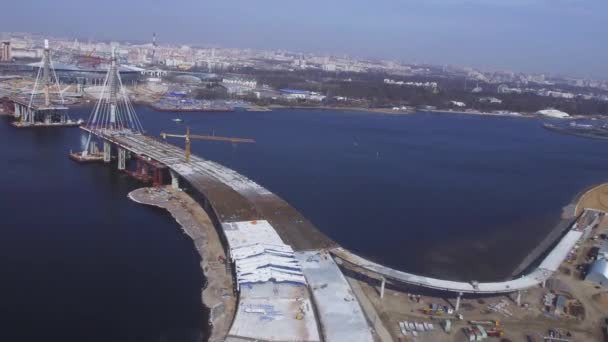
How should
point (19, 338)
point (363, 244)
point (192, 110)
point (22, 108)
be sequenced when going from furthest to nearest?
point (192, 110)
point (22, 108)
point (363, 244)
point (19, 338)

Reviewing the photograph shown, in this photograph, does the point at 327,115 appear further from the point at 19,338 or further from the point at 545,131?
the point at 19,338

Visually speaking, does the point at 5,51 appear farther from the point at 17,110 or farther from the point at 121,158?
the point at 121,158

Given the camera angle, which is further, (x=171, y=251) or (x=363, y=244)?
(x=363, y=244)

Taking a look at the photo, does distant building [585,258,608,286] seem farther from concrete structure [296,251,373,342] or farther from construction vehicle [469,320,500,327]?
concrete structure [296,251,373,342]

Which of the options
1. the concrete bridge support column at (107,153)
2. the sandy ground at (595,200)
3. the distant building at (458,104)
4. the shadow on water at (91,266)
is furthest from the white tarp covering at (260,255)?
the distant building at (458,104)

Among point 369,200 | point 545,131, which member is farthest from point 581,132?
point 369,200

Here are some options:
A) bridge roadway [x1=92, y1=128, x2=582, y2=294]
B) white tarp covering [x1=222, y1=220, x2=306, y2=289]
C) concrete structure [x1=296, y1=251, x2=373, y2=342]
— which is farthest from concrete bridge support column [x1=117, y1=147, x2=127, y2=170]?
concrete structure [x1=296, y1=251, x2=373, y2=342]

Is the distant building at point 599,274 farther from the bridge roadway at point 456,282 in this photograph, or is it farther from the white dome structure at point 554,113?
the white dome structure at point 554,113
